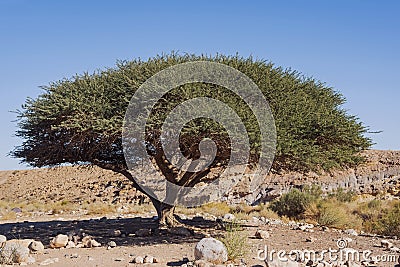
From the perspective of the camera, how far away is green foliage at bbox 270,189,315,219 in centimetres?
2211

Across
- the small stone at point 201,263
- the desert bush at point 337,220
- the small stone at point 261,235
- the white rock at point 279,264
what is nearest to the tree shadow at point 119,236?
the small stone at point 261,235

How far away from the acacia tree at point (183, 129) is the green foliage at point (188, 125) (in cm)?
3

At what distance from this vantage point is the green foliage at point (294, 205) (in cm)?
2211

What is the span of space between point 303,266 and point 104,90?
8.13 m

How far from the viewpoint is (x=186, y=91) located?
1245 cm

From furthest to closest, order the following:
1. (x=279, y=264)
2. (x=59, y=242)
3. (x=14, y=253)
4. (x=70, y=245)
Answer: (x=70, y=245) → (x=59, y=242) → (x=14, y=253) → (x=279, y=264)

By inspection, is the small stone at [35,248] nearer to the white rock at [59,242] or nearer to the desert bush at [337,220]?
the white rock at [59,242]

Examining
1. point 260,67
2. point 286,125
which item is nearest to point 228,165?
point 286,125

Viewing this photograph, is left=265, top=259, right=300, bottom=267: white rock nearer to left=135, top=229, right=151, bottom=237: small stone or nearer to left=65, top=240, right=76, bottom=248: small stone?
left=65, top=240, right=76, bottom=248: small stone

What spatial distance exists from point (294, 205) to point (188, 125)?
1228 cm

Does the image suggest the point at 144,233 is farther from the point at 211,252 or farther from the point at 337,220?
the point at 337,220

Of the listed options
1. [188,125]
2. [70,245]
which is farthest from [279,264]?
[70,245]

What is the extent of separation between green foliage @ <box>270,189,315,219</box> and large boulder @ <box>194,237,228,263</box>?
43.9 ft

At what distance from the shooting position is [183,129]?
1198cm
